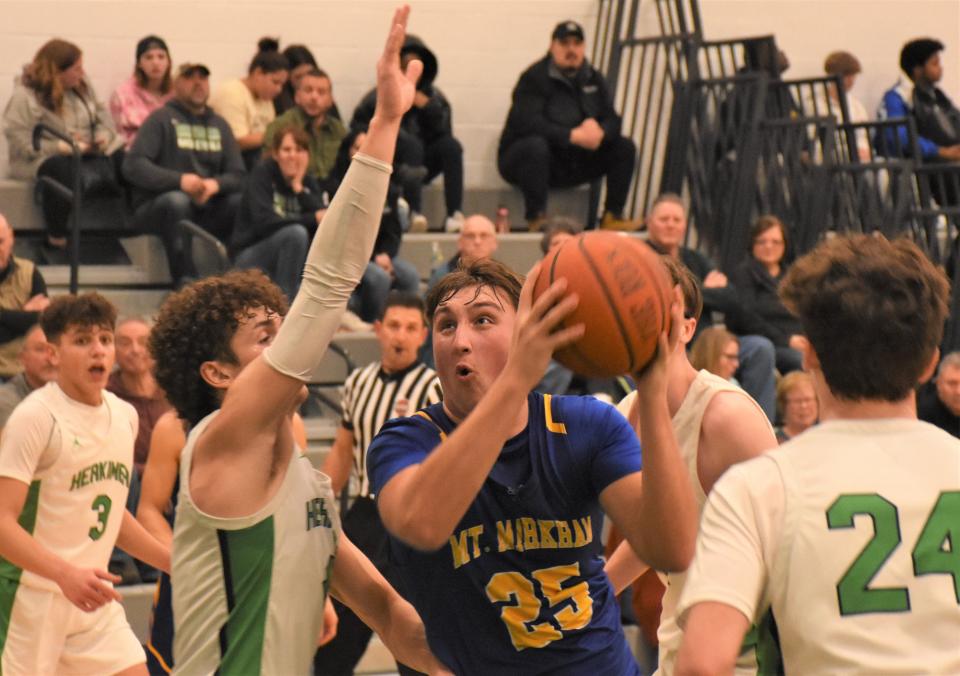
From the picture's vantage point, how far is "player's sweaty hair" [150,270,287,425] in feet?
11.0

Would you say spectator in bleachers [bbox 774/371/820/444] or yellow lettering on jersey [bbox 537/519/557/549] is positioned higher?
yellow lettering on jersey [bbox 537/519/557/549]

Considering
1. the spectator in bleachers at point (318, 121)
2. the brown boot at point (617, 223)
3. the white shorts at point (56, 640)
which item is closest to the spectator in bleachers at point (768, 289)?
→ the brown boot at point (617, 223)

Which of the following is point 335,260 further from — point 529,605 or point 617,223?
point 617,223

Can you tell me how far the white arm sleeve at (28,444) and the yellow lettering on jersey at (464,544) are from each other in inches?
102

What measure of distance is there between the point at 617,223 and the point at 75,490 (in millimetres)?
6430

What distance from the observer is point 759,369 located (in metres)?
9.11

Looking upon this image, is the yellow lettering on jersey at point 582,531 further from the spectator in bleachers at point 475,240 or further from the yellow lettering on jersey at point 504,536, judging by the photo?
the spectator in bleachers at point 475,240

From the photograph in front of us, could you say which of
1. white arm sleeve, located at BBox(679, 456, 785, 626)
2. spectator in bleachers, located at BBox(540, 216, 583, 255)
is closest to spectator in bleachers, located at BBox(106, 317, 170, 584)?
spectator in bleachers, located at BBox(540, 216, 583, 255)

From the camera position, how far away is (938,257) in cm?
1046

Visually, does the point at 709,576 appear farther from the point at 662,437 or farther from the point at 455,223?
the point at 455,223

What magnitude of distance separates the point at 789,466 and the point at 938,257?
27.8 ft

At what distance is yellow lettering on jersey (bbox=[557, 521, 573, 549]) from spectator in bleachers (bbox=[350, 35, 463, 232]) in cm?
732

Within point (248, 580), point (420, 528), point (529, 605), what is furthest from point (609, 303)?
point (248, 580)

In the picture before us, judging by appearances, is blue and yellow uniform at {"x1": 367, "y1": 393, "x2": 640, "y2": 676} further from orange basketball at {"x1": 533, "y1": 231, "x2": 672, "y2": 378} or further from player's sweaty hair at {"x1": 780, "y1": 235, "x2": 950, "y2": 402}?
player's sweaty hair at {"x1": 780, "y1": 235, "x2": 950, "y2": 402}
